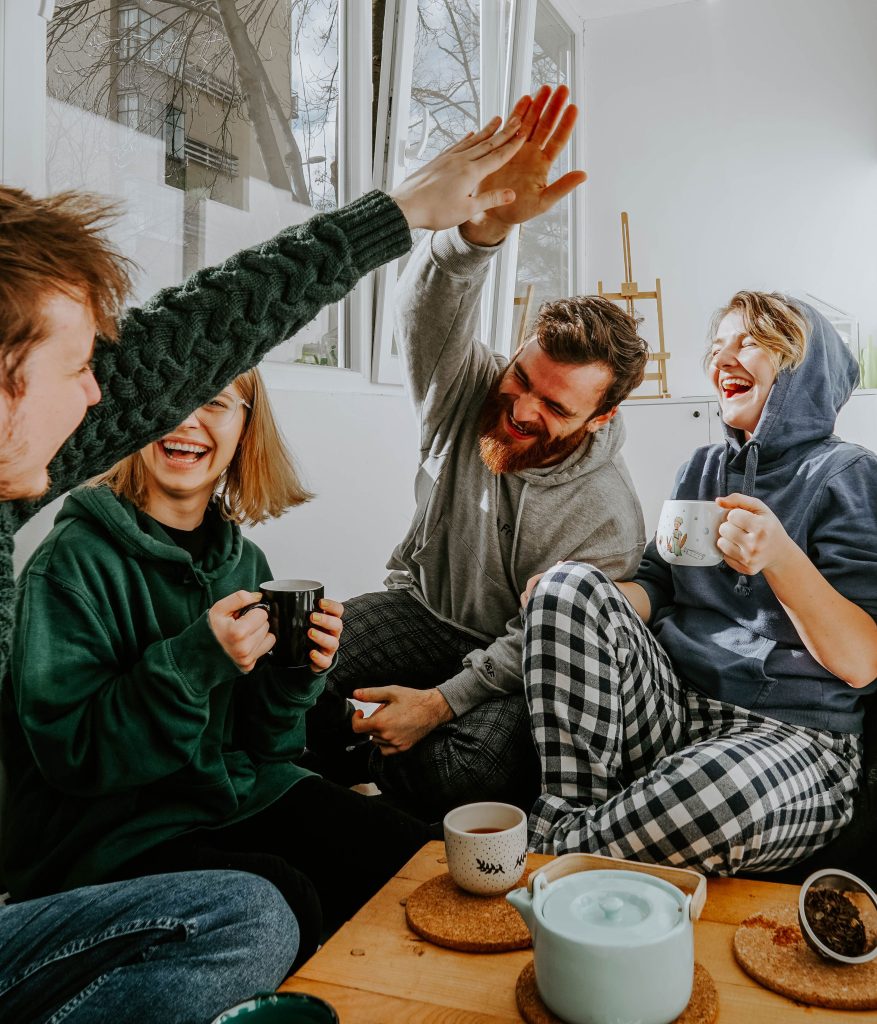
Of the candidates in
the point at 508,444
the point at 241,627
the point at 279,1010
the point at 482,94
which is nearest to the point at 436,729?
the point at 508,444

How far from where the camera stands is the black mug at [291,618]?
1.14 meters

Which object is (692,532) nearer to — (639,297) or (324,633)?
(324,633)

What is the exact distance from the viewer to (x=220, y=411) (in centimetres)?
136

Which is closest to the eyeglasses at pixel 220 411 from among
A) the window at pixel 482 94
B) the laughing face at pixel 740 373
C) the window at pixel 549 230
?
the laughing face at pixel 740 373

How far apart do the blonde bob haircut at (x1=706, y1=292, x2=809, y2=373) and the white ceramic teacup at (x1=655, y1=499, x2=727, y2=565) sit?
36cm

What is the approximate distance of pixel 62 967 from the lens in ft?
2.90

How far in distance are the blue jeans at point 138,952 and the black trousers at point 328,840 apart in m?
0.25

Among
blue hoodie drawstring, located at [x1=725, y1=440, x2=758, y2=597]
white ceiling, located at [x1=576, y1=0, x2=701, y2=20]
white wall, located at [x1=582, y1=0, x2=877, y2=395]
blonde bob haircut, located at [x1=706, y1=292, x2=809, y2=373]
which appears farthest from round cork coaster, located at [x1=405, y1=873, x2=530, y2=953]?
white ceiling, located at [x1=576, y1=0, x2=701, y2=20]

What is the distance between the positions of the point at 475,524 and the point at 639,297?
7.88 ft

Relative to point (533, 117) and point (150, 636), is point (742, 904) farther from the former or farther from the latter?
point (533, 117)

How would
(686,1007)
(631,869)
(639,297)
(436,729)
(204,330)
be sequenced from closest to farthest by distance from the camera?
(686,1007) < (631,869) < (204,330) < (436,729) < (639,297)

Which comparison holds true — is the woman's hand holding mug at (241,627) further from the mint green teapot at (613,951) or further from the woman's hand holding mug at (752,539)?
the woman's hand holding mug at (752,539)

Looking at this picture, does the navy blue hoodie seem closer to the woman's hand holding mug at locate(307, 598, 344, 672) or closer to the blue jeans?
the woman's hand holding mug at locate(307, 598, 344, 672)

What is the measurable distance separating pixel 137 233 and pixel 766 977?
5.05 ft
